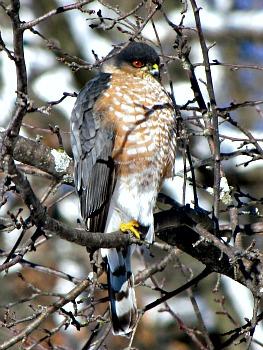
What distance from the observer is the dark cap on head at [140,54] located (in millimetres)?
5312

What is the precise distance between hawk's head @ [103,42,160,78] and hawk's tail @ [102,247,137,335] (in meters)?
1.12

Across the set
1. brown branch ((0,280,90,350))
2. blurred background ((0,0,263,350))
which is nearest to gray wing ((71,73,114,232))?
brown branch ((0,280,90,350))

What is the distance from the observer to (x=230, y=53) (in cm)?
1126

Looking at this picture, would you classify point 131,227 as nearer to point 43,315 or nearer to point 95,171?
point 95,171

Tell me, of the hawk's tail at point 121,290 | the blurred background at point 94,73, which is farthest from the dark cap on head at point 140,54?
the blurred background at point 94,73

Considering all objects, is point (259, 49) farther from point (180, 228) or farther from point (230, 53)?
point (180, 228)

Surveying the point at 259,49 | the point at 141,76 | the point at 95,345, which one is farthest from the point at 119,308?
the point at 259,49

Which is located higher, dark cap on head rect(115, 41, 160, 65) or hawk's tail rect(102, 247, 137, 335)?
dark cap on head rect(115, 41, 160, 65)

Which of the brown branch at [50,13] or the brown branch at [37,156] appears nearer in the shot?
the brown branch at [50,13]

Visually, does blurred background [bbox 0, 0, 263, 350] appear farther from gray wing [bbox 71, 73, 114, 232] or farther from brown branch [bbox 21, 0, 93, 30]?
brown branch [bbox 21, 0, 93, 30]

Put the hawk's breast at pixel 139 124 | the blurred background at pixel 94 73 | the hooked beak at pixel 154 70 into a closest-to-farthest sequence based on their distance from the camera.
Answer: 1. the hawk's breast at pixel 139 124
2. the hooked beak at pixel 154 70
3. the blurred background at pixel 94 73

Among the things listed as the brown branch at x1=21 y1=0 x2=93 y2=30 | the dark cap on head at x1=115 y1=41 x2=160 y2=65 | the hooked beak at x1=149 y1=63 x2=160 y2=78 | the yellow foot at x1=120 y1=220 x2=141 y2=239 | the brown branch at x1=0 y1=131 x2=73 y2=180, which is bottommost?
the brown branch at x1=21 y1=0 x2=93 y2=30

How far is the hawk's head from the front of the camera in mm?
5309

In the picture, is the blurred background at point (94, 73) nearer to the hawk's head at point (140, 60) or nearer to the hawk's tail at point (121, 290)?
→ the hawk's head at point (140, 60)
